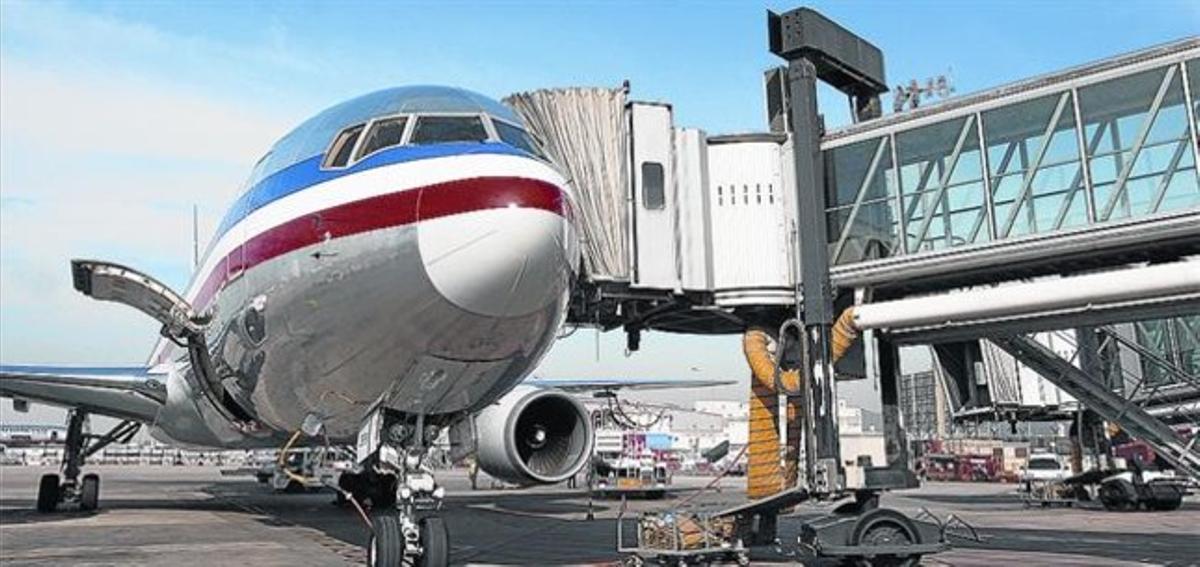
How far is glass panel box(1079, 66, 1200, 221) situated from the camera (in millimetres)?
8398

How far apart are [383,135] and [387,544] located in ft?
10.1

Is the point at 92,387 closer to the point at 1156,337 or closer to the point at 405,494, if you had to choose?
the point at 405,494

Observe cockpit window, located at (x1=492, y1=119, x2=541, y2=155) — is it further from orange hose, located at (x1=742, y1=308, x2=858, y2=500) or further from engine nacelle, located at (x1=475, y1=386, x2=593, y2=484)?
engine nacelle, located at (x1=475, y1=386, x2=593, y2=484)

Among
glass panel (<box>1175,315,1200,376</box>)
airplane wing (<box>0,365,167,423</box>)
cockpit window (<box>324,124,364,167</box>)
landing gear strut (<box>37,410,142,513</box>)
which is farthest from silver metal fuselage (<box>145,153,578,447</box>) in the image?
glass panel (<box>1175,315,1200,376</box>)

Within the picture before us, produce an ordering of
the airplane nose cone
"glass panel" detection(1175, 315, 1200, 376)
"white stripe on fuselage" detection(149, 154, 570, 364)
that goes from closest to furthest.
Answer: the airplane nose cone, "white stripe on fuselage" detection(149, 154, 570, 364), "glass panel" detection(1175, 315, 1200, 376)

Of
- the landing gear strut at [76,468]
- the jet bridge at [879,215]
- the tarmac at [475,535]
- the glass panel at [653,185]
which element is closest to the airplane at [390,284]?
the jet bridge at [879,215]

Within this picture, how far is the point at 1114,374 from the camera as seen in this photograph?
63.9 ft

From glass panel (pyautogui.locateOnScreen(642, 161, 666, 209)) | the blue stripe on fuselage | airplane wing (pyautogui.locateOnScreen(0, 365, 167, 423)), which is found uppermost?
glass panel (pyautogui.locateOnScreen(642, 161, 666, 209))

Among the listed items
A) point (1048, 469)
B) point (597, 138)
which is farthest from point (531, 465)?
point (1048, 469)

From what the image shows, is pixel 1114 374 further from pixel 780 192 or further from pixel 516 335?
pixel 516 335

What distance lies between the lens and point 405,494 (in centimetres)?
747

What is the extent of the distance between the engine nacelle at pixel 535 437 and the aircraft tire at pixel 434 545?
4.01 meters

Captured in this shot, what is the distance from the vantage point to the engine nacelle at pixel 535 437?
11.6m

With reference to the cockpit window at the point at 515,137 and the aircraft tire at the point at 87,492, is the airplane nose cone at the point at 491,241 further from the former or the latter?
the aircraft tire at the point at 87,492
